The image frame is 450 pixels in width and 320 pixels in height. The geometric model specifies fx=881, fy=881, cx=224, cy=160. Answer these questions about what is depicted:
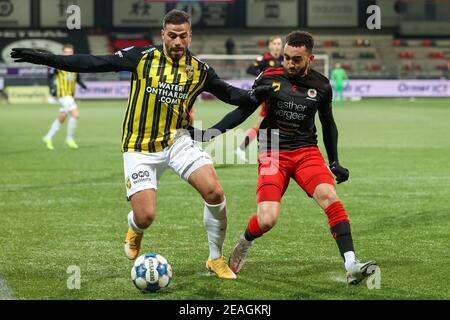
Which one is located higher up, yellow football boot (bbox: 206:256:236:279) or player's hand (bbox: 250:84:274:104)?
player's hand (bbox: 250:84:274:104)

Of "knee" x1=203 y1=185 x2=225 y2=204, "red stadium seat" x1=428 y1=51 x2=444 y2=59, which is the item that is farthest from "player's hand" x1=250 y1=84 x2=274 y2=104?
"red stadium seat" x1=428 y1=51 x2=444 y2=59

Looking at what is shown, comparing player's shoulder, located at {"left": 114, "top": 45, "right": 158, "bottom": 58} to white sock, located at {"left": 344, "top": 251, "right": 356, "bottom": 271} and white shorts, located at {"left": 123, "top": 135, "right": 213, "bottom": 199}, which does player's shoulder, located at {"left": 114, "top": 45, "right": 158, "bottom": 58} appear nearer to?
white shorts, located at {"left": 123, "top": 135, "right": 213, "bottom": 199}

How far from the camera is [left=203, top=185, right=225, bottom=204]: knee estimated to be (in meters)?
7.06

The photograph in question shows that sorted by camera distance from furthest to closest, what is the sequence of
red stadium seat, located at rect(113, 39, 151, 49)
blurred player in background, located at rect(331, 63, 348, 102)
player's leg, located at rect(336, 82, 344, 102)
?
red stadium seat, located at rect(113, 39, 151, 49) < player's leg, located at rect(336, 82, 344, 102) < blurred player in background, located at rect(331, 63, 348, 102)

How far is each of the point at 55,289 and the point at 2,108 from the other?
3063 cm

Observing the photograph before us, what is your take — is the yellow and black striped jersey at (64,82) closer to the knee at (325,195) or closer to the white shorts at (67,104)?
the white shorts at (67,104)

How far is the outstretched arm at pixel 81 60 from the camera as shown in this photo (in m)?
6.85

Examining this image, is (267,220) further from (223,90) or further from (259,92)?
(223,90)

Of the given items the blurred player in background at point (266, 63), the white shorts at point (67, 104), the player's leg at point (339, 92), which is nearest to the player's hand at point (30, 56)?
the blurred player in background at point (266, 63)

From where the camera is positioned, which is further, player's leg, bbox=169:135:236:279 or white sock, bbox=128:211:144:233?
white sock, bbox=128:211:144:233

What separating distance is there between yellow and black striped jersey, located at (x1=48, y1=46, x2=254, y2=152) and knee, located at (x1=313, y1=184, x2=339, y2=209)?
899 mm

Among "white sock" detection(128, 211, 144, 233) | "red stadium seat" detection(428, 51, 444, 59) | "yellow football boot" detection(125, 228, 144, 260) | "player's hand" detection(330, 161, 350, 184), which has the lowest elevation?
"yellow football boot" detection(125, 228, 144, 260)
